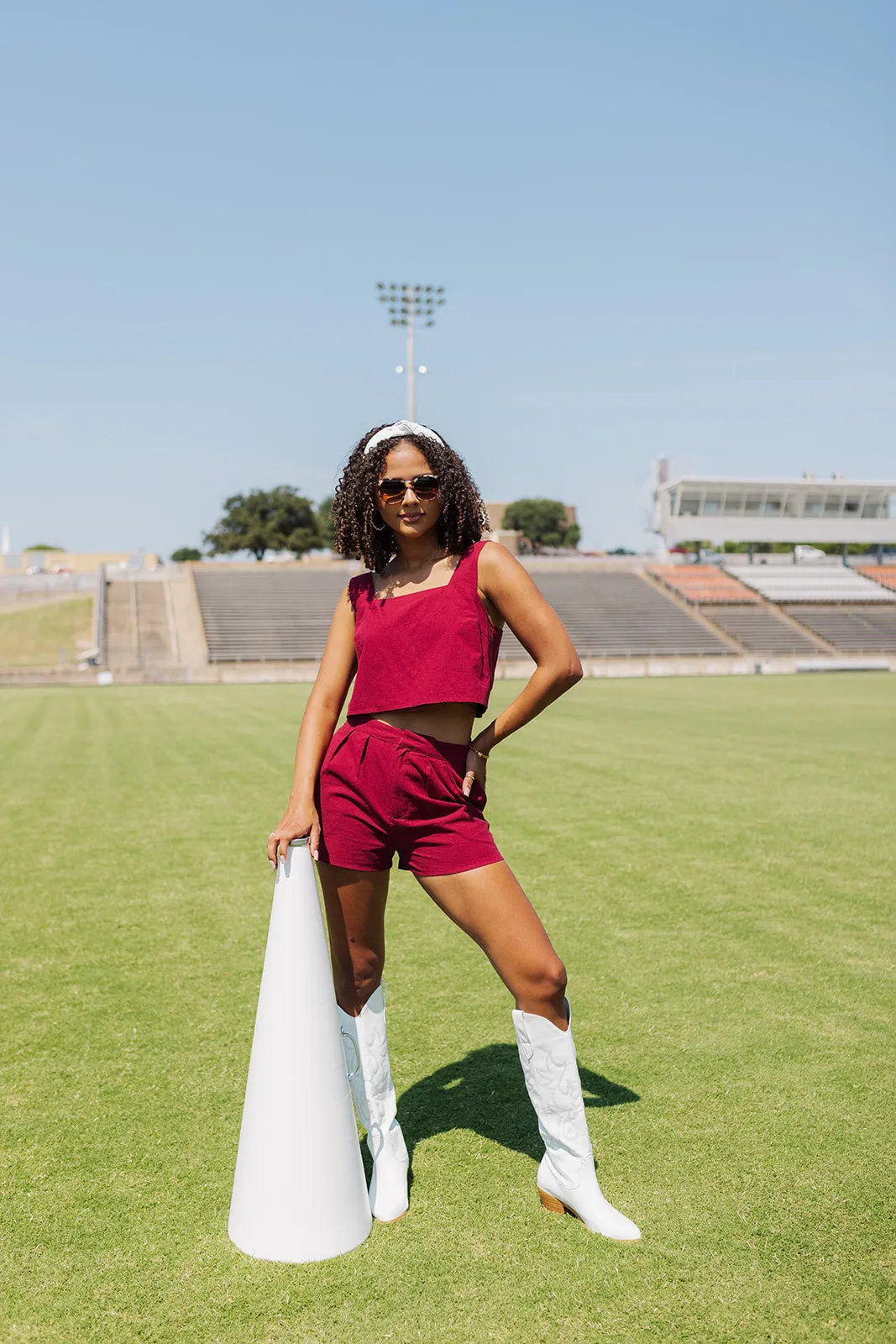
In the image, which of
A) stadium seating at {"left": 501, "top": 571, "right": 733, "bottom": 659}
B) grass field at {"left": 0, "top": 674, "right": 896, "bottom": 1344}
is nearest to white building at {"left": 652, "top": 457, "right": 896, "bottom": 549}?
stadium seating at {"left": 501, "top": 571, "right": 733, "bottom": 659}

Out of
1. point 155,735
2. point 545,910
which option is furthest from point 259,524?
point 545,910

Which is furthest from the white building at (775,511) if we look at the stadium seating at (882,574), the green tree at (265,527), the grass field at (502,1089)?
the grass field at (502,1089)

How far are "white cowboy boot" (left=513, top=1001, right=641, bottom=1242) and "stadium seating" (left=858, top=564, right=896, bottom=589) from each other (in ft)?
185

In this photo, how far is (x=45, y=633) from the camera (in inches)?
1793

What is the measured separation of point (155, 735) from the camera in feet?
53.5

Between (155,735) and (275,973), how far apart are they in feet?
46.2

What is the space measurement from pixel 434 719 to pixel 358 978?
759mm

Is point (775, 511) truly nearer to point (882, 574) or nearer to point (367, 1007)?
point (882, 574)

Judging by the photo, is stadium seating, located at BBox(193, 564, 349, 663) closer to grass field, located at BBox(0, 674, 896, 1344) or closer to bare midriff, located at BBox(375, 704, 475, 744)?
grass field, located at BBox(0, 674, 896, 1344)

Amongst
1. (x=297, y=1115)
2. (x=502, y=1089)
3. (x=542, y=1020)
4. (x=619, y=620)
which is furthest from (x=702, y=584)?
(x=297, y=1115)

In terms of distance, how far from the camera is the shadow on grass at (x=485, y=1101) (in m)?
3.32

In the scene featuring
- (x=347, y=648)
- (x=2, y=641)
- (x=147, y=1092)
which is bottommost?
(x=2, y=641)

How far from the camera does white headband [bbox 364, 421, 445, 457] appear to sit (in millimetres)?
2939

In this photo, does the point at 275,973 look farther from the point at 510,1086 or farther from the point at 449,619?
the point at 510,1086
